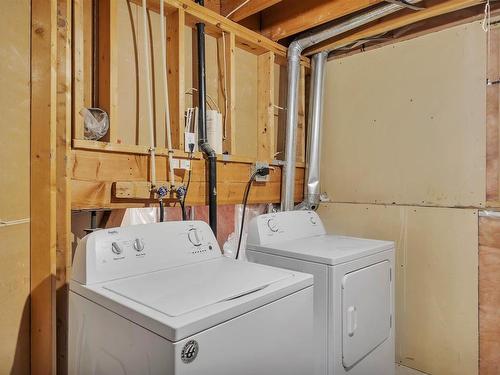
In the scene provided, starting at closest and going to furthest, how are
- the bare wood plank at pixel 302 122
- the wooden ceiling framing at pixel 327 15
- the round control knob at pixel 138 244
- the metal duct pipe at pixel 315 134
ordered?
the round control knob at pixel 138 244 → the wooden ceiling framing at pixel 327 15 → the metal duct pipe at pixel 315 134 → the bare wood plank at pixel 302 122

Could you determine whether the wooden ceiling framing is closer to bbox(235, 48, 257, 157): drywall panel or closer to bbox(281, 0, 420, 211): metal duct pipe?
bbox(281, 0, 420, 211): metal duct pipe

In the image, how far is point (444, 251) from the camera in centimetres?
208

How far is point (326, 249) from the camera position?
175 cm

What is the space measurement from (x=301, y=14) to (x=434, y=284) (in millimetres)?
1903

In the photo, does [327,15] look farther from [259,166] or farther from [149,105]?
[149,105]

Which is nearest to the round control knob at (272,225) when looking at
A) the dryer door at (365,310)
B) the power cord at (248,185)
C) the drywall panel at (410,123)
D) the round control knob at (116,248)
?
the power cord at (248,185)

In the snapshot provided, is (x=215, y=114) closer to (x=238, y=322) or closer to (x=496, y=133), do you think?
(x=238, y=322)

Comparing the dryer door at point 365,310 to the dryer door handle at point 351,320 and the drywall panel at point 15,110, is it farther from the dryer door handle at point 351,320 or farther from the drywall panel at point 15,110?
the drywall panel at point 15,110

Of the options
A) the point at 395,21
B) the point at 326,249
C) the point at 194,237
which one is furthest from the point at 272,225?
the point at 395,21

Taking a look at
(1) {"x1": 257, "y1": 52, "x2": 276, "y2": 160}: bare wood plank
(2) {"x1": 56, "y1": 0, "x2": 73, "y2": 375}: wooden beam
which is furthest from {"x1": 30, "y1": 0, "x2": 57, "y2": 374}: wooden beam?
(1) {"x1": 257, "y1": 52, "x2": 276, "y2": 160}: bare wood plank

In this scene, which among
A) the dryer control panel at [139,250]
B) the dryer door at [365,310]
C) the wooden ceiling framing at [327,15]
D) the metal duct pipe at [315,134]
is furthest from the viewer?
the metal duct pipe at [315,134]

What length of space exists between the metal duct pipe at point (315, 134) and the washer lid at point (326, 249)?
0.51 metres

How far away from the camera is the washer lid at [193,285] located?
1.00 metres

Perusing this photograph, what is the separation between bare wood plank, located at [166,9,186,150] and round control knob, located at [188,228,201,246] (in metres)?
0.54
